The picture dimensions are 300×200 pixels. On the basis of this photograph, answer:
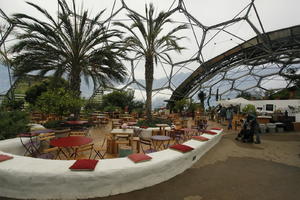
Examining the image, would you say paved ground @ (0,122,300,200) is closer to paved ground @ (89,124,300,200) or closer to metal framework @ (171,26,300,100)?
paved ground @ (89,124,300,200)

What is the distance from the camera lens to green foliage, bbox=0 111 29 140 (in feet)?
12.7

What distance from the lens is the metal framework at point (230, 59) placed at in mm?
14250

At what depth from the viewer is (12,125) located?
4.06 meters

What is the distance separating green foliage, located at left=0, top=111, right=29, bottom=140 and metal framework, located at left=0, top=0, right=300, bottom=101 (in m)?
4.29

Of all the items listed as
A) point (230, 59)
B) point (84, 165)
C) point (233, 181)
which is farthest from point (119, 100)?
point (230, 59)

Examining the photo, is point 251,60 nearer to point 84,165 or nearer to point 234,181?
point 234,181

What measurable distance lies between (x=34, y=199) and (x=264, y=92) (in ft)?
103

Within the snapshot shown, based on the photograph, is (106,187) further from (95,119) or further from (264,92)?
(264,92)

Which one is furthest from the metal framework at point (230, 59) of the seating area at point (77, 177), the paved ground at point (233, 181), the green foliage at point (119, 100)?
the seating area at point (77, 177)

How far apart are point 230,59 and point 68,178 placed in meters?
22.8

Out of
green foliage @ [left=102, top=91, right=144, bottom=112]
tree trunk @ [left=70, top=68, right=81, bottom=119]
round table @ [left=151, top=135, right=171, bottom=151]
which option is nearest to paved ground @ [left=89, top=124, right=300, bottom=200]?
round table @ [left=151, top=135, right=171, bottom=151]

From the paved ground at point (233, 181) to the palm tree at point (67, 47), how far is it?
6.60 meters

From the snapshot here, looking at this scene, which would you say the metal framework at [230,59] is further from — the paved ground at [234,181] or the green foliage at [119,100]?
the paved ground at [234,181]

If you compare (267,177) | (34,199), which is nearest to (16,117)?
(34,199)
